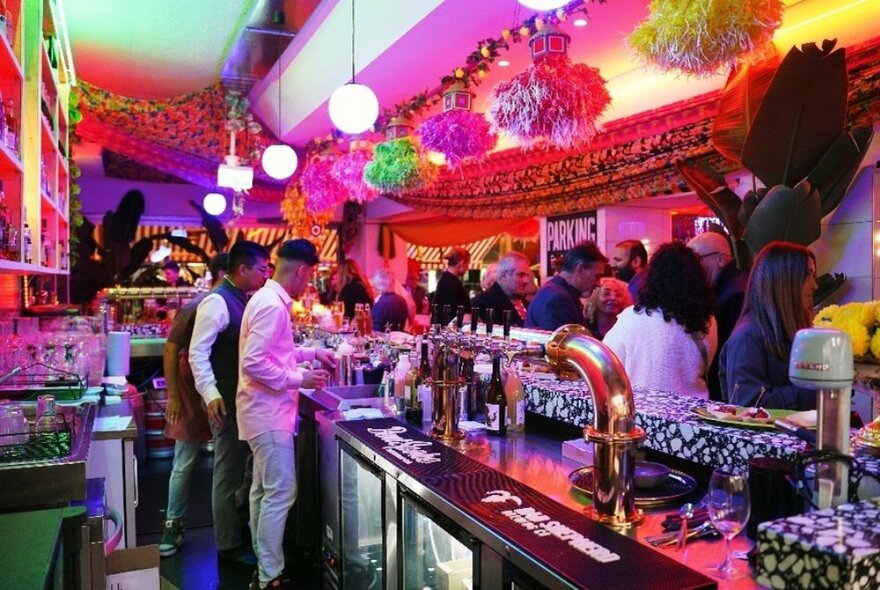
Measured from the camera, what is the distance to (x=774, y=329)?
2.89m

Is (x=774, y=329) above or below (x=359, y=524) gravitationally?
above

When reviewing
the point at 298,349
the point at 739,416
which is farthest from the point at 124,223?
the point at 739,416

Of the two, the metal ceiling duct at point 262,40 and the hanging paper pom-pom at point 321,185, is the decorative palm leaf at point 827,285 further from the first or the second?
the hanging paper pom-pom at point 321,185

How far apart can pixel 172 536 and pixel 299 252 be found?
2031 millimetres

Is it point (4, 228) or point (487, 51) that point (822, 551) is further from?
point (487, 51)

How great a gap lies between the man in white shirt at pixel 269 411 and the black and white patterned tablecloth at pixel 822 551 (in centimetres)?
268

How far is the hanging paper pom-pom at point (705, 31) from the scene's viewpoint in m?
2.78

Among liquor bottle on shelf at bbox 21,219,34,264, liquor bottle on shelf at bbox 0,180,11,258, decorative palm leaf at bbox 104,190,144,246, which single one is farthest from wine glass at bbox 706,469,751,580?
decorative palm leaf at bbox 104,190,144,246

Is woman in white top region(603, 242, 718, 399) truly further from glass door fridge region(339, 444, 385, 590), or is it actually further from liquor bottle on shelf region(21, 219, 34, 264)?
liquor bottle on shelf region(21, 219, 34, 264)

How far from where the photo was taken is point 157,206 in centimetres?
1270

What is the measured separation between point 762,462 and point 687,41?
1.80m

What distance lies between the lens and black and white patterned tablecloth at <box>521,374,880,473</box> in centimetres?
196

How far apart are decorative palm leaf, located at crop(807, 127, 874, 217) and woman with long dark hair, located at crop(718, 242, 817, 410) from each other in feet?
4.57

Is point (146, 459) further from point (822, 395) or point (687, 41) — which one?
point (822, 395)
